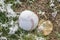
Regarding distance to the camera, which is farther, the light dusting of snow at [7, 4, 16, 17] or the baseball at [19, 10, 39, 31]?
the light dusting of snow at [7, 4, 16, 17]

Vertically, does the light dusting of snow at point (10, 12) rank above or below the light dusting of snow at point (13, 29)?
above

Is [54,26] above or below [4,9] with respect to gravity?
below

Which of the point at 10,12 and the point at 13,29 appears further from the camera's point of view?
the point at 10,12

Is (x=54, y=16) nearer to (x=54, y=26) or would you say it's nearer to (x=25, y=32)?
(x=54, y=26)

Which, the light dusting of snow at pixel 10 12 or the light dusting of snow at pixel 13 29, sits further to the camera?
the light dusting of snow at pixel 10 12

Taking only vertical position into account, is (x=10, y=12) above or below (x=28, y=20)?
above

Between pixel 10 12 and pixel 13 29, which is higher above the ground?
pixel 10 12

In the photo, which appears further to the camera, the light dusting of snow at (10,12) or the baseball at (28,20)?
the light dusting of snow at (10,12)

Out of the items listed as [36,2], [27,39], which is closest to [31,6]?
[36,2]
